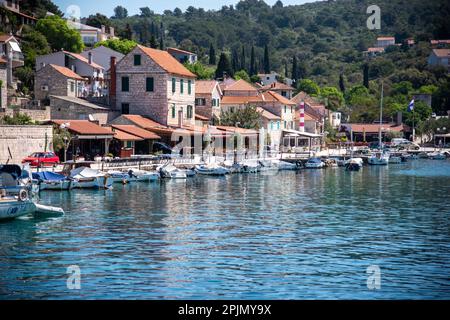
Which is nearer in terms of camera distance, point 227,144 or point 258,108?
point 227,144

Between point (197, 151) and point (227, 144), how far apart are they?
7.48 metres

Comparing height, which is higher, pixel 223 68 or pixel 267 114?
pixel 223 68

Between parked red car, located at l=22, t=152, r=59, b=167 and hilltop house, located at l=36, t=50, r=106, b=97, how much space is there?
3835 centimetres

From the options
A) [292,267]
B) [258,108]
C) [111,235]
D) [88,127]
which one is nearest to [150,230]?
[111,235]

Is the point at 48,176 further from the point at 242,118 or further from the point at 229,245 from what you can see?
the point at 242,118

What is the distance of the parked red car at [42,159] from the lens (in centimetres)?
6450

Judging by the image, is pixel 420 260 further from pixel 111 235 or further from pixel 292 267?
pixel 111 235

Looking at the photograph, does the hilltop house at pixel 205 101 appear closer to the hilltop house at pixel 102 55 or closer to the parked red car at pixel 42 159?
the hilltop house at pixel 102 55

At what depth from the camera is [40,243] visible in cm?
3638

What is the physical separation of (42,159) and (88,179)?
262 inches

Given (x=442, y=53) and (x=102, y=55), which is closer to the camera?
(x=102, y=55)

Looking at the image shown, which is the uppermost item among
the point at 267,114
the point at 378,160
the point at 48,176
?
the point at 267,114

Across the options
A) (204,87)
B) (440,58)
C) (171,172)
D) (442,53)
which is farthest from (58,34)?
(440,58)

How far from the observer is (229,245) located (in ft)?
119
